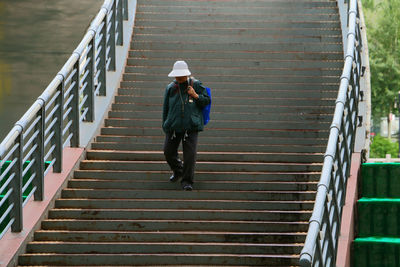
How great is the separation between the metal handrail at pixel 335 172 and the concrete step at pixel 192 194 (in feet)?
2.23


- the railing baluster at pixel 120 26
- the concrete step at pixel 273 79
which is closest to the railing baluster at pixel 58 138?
the concrete step at pixel 273 79

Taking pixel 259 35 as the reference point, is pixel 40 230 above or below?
below

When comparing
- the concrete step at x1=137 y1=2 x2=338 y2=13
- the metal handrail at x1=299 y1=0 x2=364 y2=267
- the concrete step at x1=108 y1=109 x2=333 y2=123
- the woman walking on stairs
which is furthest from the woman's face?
the concrete step at x1=137 y1=2 x2=338 y2=13

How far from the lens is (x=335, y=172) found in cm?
878

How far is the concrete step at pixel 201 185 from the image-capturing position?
10.2 meters

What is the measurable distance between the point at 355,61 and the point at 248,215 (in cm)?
252

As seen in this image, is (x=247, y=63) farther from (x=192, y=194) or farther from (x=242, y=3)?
(x=192, y=194)

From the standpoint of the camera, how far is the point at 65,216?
985cm

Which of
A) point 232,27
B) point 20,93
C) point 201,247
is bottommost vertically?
point 201,247

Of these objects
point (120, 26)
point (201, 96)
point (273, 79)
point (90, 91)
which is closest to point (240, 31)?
point (273, 79)

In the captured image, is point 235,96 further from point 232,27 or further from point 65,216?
point 65,216

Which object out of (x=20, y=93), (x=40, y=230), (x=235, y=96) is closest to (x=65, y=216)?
(x=40, y=230)

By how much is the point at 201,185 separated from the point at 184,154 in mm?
410

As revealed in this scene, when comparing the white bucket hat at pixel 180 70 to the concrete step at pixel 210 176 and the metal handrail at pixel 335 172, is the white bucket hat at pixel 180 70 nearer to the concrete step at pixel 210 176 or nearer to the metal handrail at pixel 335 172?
the concrete step at pixel 210 176
